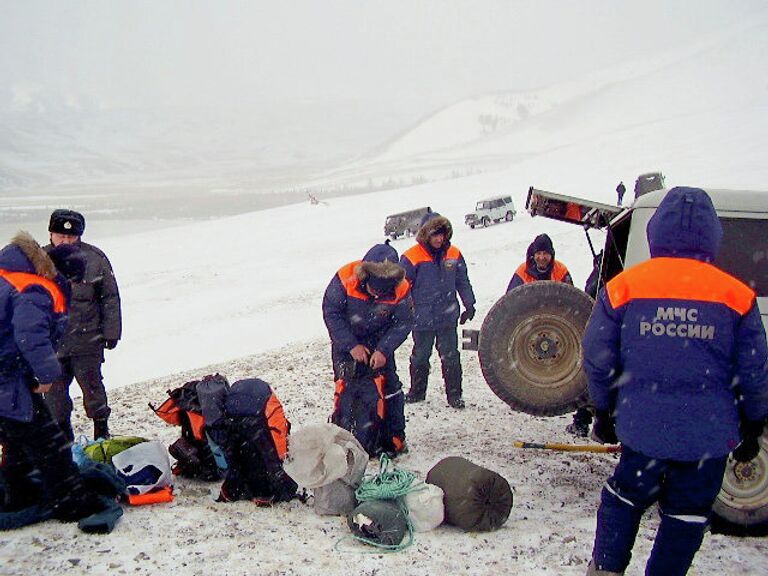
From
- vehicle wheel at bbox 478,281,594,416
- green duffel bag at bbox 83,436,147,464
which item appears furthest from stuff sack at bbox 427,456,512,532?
green duffel bag at bbox 83,436,147,464

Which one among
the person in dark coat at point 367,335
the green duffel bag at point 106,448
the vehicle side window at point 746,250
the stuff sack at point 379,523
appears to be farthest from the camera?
the person in dark coat at point 367,335

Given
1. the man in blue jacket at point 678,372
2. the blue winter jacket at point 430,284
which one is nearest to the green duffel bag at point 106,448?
the blue winter jacket at point 430,284

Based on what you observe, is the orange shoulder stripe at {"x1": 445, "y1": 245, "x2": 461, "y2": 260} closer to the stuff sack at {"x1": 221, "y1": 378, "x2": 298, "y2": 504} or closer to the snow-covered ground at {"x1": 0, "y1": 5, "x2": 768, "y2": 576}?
the snow-covered ground at {"x1": 0, "y1": 5, "x2": 768, "y2": 576}

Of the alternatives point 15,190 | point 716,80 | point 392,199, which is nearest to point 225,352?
point 392,199

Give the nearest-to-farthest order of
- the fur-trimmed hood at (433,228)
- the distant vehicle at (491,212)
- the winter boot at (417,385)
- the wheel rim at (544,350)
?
the wheel rim at (544,350) → the fur-trimmed hood at (433,228) → the winter boot at (417,385) → the distant vehicle at (491,212)

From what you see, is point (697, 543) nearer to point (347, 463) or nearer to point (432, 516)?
point (432, 516)

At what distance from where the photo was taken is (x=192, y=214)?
9094cm

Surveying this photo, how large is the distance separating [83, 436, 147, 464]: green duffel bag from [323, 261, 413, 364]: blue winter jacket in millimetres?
1746

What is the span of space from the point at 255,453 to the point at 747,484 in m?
3.24

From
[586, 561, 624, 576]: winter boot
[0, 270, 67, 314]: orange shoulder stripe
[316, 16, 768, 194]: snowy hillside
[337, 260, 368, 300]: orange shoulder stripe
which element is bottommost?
[586, 561, 624, 576]: winter boot

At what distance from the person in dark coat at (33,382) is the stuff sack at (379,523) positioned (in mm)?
1637

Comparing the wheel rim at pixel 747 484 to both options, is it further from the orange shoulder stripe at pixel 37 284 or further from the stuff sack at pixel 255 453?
the orange shoulder stripe at pixel 37 284

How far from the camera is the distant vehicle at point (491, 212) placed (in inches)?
1153

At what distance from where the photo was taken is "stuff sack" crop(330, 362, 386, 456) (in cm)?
545
